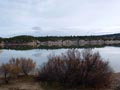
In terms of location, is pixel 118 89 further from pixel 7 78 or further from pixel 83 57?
pixel 7 78

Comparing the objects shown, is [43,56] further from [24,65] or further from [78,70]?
[78,70]

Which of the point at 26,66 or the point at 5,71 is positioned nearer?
the point at 5,71

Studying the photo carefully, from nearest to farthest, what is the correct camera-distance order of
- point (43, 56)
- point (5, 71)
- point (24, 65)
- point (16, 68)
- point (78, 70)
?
point (78, 70), point (5, 71), point (16, 68), point (24, 65), point (43, 56)

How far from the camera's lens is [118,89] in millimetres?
13461

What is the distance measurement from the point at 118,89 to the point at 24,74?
5450 mm

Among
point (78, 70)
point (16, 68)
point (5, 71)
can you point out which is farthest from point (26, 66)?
point (78, 70)

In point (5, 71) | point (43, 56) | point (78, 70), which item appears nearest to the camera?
point (78, 70)

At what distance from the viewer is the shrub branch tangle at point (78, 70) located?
47.8 feet

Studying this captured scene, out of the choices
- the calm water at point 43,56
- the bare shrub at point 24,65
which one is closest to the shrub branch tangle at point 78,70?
the bare shrub at point 24,65

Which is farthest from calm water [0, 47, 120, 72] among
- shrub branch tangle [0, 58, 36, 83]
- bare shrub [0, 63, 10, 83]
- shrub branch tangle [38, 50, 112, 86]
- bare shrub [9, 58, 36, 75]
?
bare shrub [0, 63, 10, 83]

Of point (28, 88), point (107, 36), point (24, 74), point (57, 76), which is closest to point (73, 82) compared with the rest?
point (57, 76)

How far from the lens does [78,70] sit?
48.6ft

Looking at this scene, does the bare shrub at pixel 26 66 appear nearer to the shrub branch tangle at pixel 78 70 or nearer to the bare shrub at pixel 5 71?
the bare shrub at pixel 5 71

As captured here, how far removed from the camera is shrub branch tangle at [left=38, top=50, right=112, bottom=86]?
14.6m
